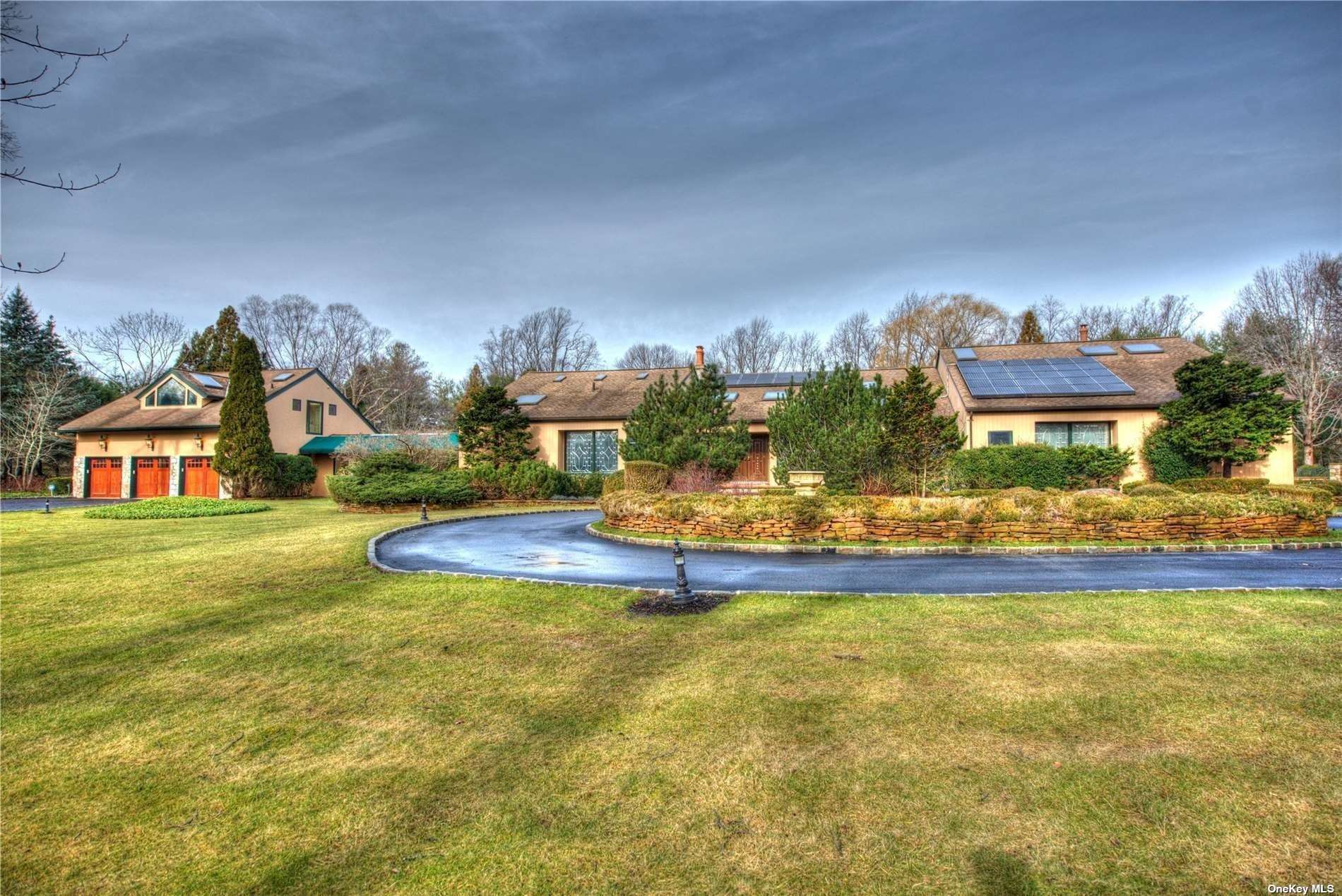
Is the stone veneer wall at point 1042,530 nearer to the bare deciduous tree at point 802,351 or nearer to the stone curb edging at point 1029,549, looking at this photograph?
the stone curb edging at point 1029,549

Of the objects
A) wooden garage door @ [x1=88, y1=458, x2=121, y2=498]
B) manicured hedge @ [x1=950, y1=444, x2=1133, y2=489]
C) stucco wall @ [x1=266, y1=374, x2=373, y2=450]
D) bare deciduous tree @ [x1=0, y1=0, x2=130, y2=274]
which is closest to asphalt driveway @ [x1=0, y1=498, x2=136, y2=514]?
wooden garage door @ [x1=88, y1=458, x2=121, y2=498]

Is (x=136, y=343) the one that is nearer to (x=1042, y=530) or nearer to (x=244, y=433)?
(x=244, y=433)

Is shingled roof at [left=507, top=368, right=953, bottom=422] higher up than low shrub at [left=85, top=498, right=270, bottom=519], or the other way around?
shingled roof at [left=507, top=368, right=953, bottom=422]

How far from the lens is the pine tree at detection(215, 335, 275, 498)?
1154 inches

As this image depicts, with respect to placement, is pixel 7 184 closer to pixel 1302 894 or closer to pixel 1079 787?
pixel 1079 787

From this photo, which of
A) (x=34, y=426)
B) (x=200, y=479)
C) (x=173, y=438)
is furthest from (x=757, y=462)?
(x=34, y=426)

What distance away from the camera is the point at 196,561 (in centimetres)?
995

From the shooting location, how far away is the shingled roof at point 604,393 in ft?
94.2

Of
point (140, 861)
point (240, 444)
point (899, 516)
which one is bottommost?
point (140, 861)

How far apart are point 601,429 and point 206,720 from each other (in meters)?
25.1

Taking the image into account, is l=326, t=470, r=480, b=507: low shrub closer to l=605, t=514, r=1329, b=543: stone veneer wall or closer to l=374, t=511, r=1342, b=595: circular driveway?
l=374, t=511, r=1342, b=595: circular driveway

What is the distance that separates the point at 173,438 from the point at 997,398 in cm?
3803

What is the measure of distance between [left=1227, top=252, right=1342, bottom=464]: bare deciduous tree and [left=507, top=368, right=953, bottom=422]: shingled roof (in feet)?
57.3

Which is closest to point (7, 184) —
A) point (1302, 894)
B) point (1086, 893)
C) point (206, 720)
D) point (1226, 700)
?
point (206, 720)
